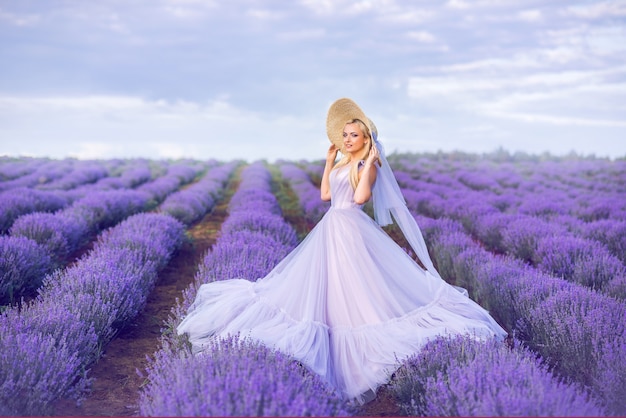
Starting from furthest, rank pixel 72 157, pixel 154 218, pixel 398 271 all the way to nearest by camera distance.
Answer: pixel 72 157 → pixel 154 218 → pixel 398 271

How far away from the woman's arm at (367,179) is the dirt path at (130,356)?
1.47 m

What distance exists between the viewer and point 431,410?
7.39 feet

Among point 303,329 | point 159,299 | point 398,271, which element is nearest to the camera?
point 303,329

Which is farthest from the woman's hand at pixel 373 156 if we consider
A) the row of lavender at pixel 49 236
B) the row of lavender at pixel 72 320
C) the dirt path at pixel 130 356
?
the row of lavender at pixel 49 236

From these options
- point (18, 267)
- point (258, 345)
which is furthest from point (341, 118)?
point (18, 267)

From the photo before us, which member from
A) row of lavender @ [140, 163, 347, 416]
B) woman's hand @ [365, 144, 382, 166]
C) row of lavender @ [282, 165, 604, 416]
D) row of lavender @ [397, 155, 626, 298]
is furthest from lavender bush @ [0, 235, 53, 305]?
row of lavender @ [397, 155, 626, 298]

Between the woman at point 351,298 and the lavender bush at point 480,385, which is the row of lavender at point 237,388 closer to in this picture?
the woman at point 351,298

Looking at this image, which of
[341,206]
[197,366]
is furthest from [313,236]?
[197,366]

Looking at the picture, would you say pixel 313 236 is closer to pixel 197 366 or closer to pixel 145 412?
pixel 197 366

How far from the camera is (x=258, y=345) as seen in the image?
267 cm

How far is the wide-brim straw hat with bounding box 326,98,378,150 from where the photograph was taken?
10.9 feet

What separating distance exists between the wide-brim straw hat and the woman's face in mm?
55

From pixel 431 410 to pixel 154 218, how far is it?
16.6 feet

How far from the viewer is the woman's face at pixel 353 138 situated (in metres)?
3.32
